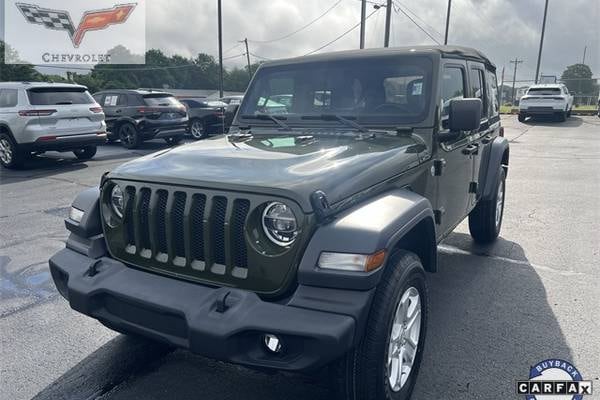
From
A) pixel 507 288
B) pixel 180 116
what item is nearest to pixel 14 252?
pixel 507 288

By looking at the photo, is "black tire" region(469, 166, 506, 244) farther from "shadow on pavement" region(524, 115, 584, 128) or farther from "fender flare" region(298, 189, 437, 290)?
"shadow on pavement" region(524, 115, 584, 128)

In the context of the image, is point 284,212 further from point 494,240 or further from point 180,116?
point 180,116

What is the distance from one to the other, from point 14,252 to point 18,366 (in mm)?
2418

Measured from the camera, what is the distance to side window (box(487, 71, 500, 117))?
4.95 metres

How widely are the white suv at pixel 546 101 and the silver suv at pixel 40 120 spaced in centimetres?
1849

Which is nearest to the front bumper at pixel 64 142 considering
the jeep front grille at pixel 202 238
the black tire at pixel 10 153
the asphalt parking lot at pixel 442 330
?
the black tire at pixel 10 153

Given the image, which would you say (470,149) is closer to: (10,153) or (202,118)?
(10,153)

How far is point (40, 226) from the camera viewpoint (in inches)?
235

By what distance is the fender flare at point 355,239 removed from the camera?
6.68 feet

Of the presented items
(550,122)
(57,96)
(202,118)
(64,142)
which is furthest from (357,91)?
(550,122)

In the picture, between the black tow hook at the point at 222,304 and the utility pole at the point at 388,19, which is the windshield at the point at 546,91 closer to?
the utility pole at the point at 388,19

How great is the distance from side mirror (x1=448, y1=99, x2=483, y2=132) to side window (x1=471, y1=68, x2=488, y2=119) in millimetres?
1173

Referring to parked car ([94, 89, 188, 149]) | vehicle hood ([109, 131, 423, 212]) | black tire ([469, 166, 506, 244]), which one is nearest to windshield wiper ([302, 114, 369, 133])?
vehicle hood ([109, 131, 423, 212])

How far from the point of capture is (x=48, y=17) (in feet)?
63.5
